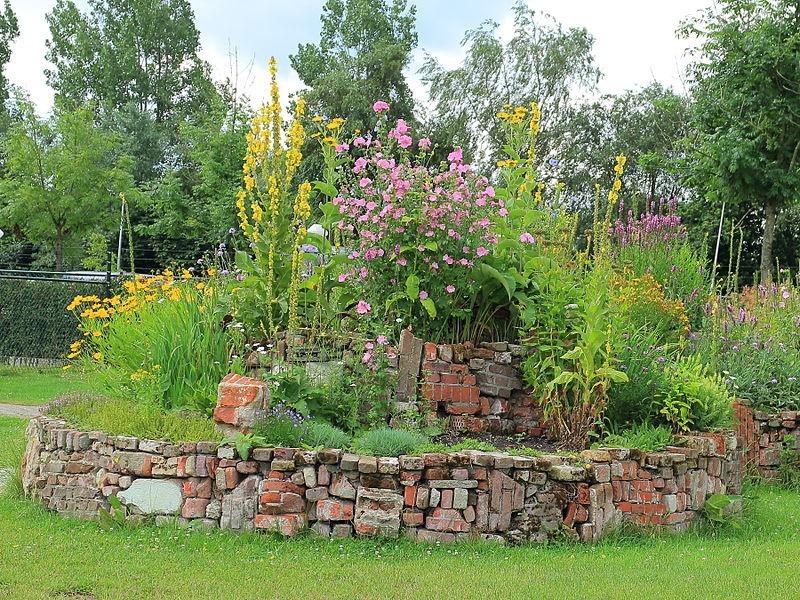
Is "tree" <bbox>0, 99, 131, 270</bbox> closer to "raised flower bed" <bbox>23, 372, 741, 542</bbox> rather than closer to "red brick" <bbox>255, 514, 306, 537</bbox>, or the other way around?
"raised flower bed" <bbox>23, 372, 741, 542</bbox>

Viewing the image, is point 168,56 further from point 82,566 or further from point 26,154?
point 82,566

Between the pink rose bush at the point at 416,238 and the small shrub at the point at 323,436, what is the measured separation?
1.17m

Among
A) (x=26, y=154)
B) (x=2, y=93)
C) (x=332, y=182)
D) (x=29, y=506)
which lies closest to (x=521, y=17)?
(x=26, y=154)

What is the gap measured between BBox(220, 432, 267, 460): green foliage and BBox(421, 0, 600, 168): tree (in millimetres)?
25018

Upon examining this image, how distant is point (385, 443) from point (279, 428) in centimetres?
66

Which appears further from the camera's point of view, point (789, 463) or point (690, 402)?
point (789, 463)

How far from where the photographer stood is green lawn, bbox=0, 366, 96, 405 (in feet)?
40.2

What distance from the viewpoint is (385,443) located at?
208 inches

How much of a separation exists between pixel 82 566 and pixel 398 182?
3.26 m

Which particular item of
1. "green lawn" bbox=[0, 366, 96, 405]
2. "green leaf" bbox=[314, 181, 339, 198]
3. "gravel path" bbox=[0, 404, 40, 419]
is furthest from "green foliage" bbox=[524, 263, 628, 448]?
"green lawn" bbox=[0, 366, 96, 405]

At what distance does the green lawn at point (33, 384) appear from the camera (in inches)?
483

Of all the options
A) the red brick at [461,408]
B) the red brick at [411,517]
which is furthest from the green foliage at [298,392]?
the red brick at [411,517]

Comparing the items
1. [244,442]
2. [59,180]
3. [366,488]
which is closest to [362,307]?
[244,442]

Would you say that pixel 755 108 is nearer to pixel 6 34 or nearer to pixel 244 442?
pixel 244 442
